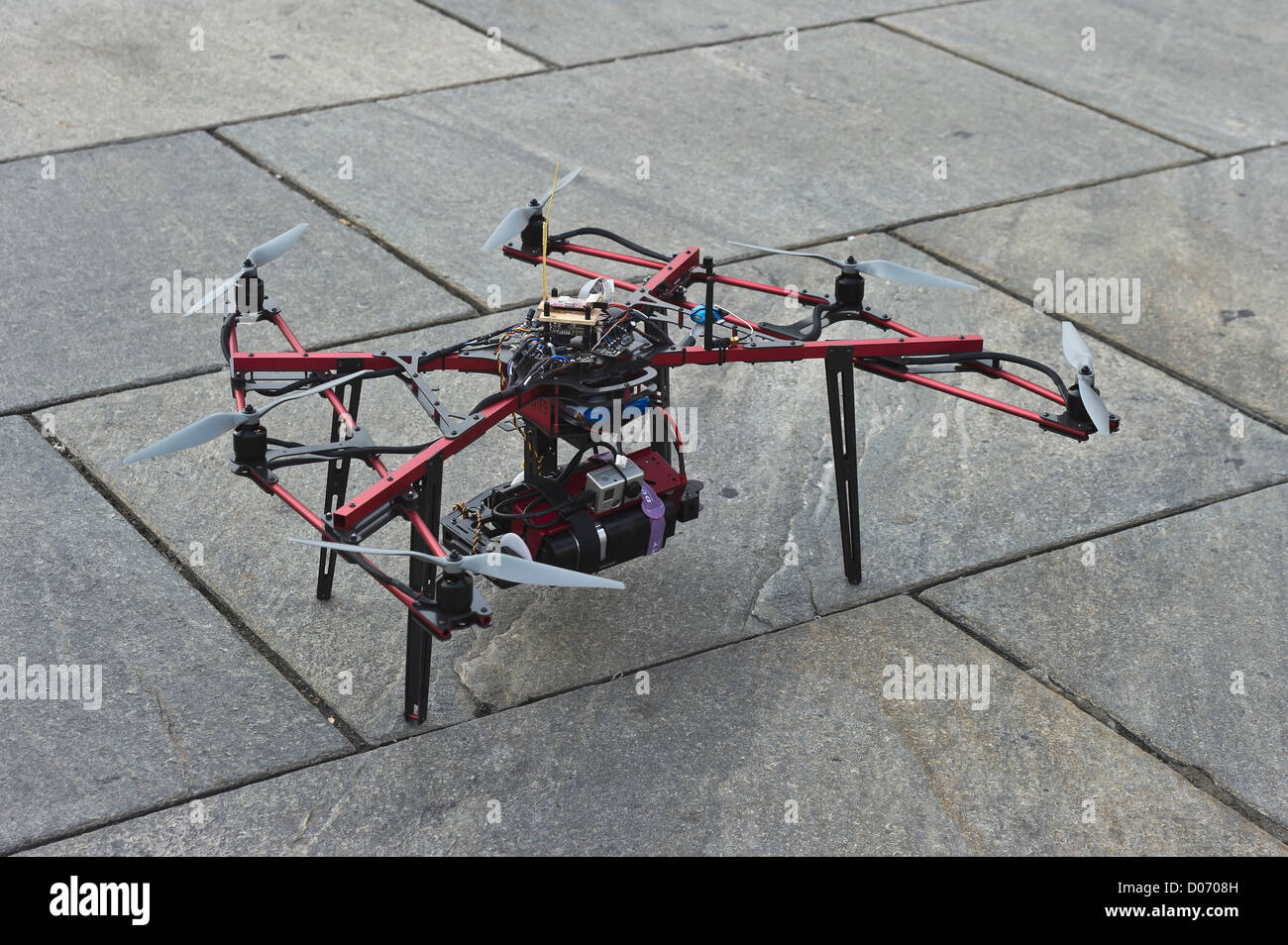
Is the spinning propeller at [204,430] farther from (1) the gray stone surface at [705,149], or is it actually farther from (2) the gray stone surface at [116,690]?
(1) the gray stone surface at [705,149]

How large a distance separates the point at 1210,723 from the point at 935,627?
1.04 meters

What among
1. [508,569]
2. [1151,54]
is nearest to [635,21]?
[1151,54]

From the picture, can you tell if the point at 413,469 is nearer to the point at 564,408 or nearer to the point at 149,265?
the point at 564,408

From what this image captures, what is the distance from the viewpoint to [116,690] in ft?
16.8

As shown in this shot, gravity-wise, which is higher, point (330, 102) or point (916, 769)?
point (330, 102)

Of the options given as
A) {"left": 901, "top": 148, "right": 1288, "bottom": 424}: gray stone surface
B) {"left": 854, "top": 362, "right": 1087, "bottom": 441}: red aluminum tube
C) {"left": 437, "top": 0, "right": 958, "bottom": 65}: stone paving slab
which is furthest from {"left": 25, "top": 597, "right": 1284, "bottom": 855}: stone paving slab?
{"left": 437, "top": 0, "right": 958, "bottom": 65}: stone paving slab

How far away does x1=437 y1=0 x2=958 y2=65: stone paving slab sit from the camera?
1084 cm

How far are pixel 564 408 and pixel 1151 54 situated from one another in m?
8.05

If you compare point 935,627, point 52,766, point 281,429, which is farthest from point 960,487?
point 52,766

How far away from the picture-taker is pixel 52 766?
15.7ft

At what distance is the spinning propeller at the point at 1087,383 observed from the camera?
480cm
